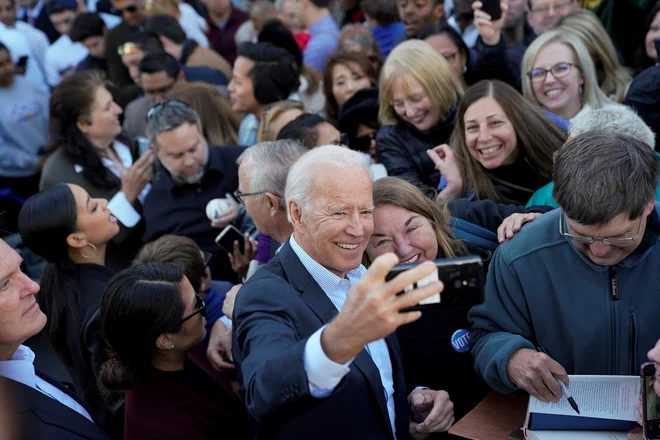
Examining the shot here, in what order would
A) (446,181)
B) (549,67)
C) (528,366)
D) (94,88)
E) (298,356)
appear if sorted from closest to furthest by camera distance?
(298,356)
(528,366)
(446,181)
(549,67)
(94,88)

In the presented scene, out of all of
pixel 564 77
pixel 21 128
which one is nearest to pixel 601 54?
pixel 564 77

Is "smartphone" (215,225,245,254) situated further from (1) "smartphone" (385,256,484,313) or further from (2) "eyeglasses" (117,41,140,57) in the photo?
(2) "eyeglasses" (117,41,140,57)

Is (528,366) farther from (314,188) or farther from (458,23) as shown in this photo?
(458,23)

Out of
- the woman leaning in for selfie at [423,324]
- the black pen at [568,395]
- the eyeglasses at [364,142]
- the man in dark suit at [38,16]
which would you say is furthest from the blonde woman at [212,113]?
the man in dark suit at [38,16]

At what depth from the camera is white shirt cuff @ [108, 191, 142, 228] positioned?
4754 mm

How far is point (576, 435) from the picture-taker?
2252mm

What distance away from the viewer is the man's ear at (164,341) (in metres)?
2.79

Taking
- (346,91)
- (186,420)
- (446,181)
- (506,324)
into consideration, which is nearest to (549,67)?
(446,181)

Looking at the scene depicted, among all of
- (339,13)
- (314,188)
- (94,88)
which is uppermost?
(314,188)

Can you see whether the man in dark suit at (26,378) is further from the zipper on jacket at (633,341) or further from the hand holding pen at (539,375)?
the zipper on jacket at (633,341)

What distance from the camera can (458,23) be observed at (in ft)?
19.0

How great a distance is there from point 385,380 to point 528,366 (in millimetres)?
487

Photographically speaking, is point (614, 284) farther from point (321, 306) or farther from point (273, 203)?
point (273, 203)

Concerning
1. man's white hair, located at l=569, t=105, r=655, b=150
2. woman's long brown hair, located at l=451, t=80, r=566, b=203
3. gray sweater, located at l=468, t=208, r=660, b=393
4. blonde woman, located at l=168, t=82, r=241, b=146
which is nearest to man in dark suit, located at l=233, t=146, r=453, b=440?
gray sweater, located at l=468, t=208, r=660, b=393
